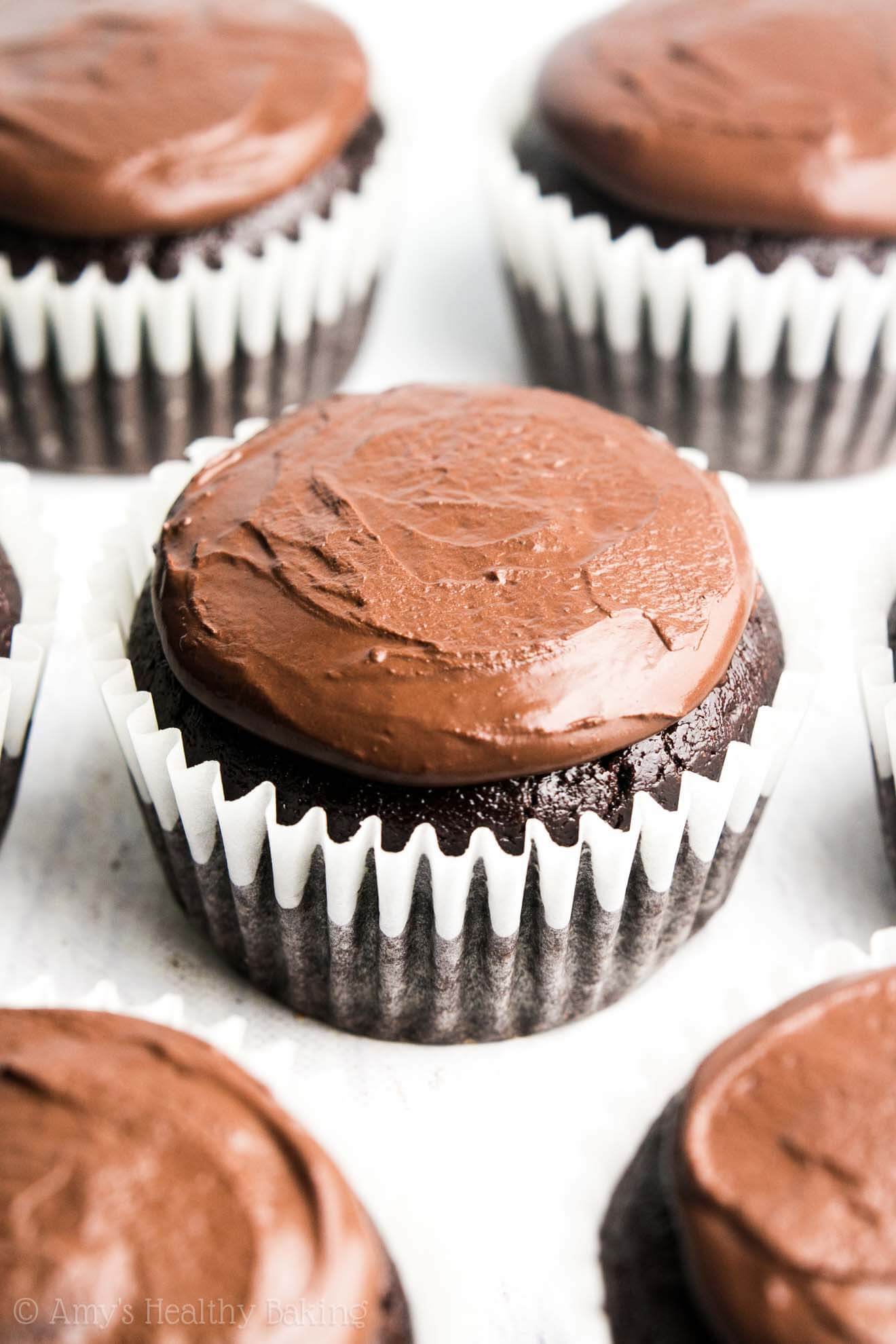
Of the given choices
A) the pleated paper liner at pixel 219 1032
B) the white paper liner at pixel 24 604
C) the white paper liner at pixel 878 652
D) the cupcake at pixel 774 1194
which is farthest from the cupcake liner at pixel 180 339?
the cupcake at pixel 774 1194

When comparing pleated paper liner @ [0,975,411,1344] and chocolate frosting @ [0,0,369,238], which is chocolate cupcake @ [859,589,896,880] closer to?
pleated paper liner @ [0,975,411,1344]

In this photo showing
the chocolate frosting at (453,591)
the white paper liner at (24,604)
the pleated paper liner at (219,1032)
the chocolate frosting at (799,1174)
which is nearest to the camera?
the chocolate frosting at (799,1174)

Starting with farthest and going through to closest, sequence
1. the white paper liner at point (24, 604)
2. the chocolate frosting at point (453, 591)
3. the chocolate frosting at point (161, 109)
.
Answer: the chocolate frosting at point (161, 109) → the white paper liner at point (24, 604) → the chocolate frosting at point (453, 591)

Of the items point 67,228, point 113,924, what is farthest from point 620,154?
point 113,924

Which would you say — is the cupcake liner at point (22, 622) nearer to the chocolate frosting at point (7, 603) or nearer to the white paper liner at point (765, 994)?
the chocolate frosting at point (7, 603)

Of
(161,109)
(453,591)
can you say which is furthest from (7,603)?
(161,109)

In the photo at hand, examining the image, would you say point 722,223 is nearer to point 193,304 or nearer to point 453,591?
point 193,304
